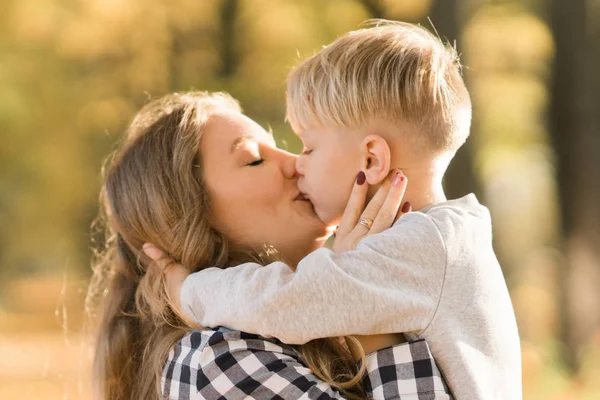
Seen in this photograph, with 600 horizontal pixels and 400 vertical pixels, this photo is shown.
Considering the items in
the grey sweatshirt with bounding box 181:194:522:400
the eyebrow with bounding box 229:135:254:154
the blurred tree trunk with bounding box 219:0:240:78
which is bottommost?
the grey sweatshirt with bounding box 181:194:522:400

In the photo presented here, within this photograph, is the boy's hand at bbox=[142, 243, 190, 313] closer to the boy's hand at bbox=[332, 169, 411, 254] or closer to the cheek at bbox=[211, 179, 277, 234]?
the cheek at bbox=[211, 179, 277, 234]

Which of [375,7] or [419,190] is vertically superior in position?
[375,7]

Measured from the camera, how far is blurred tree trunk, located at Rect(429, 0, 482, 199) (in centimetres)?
550

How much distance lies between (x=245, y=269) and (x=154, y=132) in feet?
2.05

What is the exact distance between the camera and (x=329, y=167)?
2.22 m

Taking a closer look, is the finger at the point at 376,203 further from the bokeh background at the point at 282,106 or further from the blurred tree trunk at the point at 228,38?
the blurred tree trunk at the point at 228,38

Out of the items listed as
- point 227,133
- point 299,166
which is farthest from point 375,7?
point 299,166

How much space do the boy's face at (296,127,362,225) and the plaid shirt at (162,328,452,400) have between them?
45 centimetres

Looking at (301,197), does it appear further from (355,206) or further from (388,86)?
(388,86)

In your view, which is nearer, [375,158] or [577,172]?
[375,158]

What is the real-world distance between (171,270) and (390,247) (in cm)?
70

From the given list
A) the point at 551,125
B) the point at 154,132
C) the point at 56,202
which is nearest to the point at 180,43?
the point at 56,202

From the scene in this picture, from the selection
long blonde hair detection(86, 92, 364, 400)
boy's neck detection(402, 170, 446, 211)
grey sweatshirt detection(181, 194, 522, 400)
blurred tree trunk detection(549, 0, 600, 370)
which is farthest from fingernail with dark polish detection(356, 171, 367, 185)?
blurred tree trunk detection(549, 0, 600, 370)

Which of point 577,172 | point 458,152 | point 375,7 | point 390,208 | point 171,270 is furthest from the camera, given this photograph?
point 375,7
